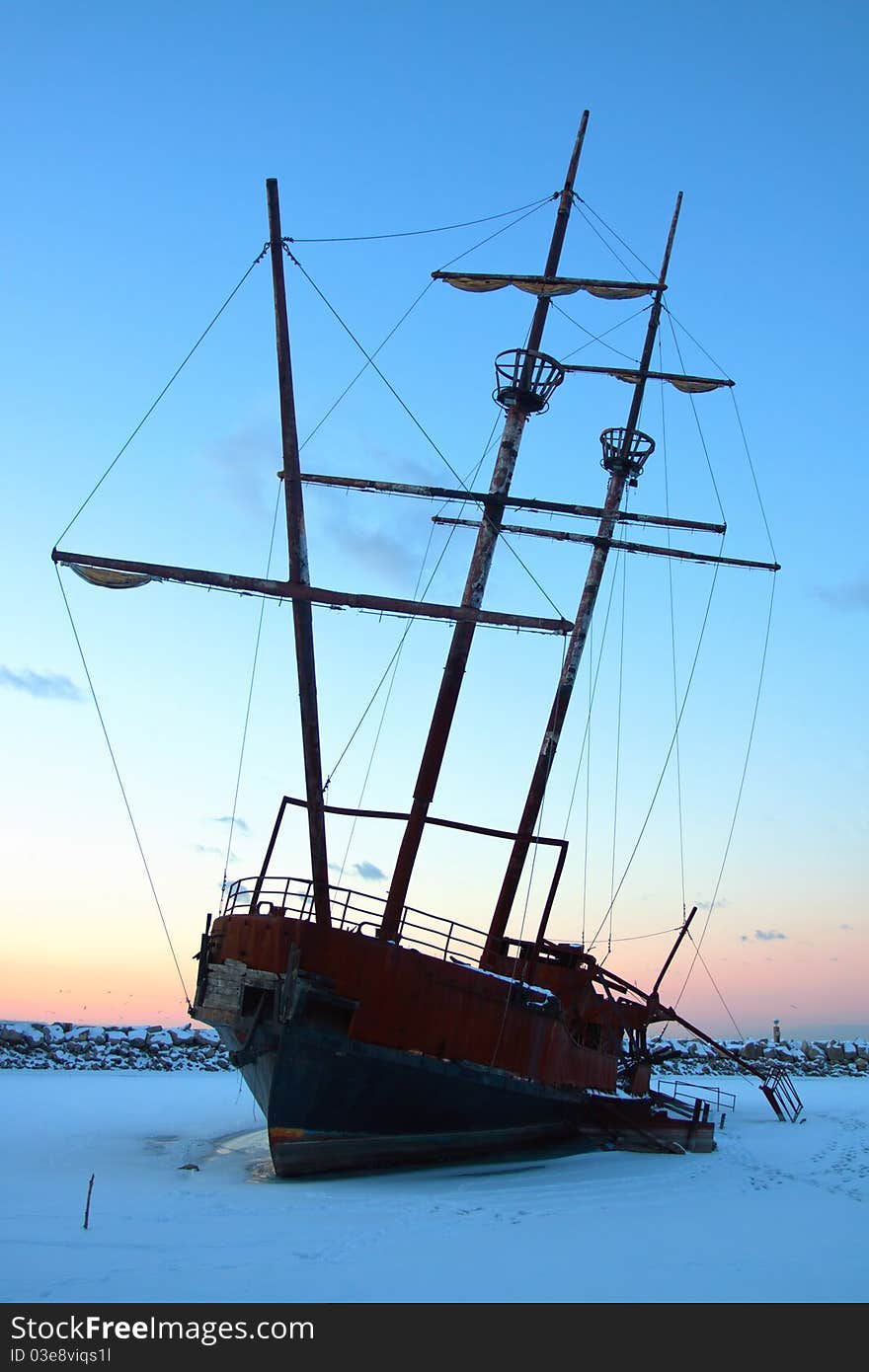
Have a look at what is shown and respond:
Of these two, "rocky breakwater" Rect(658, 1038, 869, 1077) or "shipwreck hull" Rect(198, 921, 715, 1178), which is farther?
"rocky breakwater" Rect(658, 1038, 869, 1077)

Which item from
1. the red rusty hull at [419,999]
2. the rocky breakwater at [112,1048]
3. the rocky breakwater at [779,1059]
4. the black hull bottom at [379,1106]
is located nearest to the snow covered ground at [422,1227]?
the black hull bottom at [379,1106]

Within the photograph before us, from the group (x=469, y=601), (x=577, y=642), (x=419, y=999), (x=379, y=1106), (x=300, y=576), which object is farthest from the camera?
(x=577, y=642)

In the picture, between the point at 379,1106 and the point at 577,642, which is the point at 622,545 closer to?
the point at 577,642

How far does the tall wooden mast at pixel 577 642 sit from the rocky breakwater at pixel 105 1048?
52.8ft

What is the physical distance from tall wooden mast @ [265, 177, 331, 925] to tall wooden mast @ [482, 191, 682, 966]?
464 centimetres

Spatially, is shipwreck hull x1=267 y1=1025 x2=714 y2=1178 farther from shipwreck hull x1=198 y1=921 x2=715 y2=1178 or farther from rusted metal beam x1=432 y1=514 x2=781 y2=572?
rusted metal beam x1=432 y1=514 x2=781 y2=572

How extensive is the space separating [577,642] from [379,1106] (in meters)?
13.8

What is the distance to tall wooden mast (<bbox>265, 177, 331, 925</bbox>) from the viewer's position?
16.4 meters

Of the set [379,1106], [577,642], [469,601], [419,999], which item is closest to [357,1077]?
[379,1106]

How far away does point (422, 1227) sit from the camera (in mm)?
10445

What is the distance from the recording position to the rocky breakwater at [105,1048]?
104ft

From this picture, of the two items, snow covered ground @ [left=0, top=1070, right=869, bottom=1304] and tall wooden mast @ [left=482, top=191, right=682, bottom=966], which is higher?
tall wooden mast @ [left=482, top=191, right=682, bottom=966]

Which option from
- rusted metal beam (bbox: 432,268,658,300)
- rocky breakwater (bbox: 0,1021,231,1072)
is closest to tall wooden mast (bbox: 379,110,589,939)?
rusted metal beam (bbox: 432,268,658,300)
